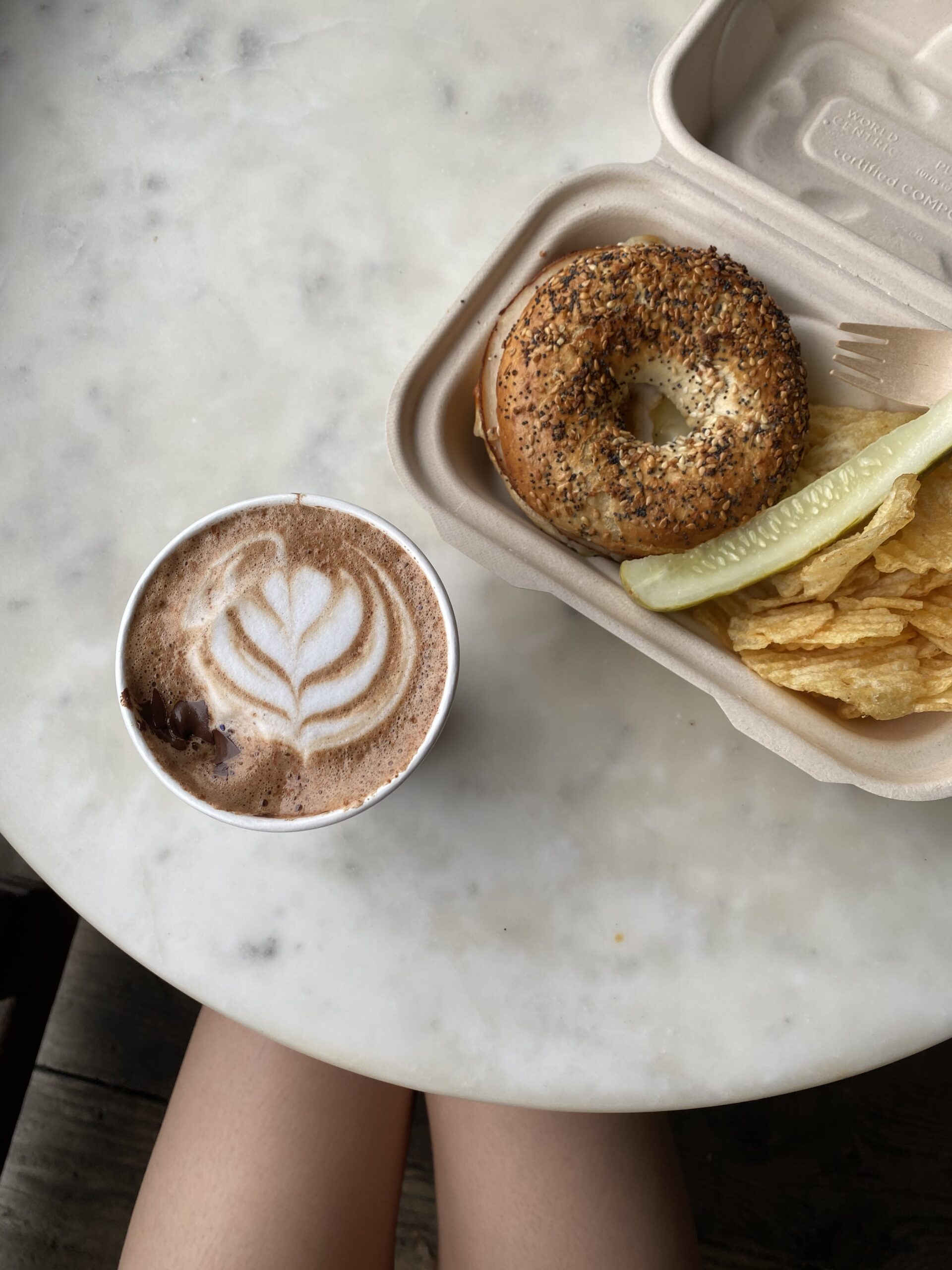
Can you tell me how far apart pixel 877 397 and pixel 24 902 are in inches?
67.0

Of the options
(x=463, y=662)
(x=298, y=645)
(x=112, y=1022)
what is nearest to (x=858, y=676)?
(x=463, y=662)

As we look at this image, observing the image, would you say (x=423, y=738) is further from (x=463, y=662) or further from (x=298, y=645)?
(x=463, y=662)

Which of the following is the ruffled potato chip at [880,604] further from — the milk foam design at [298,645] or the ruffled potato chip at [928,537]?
the milk foam design at [298,645]

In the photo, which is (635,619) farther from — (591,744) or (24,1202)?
(24,1202)

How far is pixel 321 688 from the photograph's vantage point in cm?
124

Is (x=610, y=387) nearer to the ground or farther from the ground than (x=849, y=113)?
nearer to the ground

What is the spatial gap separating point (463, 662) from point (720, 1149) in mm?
1458

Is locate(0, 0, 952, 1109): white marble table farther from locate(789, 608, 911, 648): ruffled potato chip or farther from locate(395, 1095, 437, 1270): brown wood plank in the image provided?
locate(395, 1095, 437, 1270): brown wood plank

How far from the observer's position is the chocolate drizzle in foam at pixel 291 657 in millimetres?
1238

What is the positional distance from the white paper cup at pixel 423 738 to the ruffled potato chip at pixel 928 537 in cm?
65

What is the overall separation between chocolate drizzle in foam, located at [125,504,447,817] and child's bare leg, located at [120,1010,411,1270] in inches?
28.3

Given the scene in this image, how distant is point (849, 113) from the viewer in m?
1.67

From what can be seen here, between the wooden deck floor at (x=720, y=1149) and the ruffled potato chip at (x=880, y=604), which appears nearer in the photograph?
the ruffled potato chip at (x=880, y=604)

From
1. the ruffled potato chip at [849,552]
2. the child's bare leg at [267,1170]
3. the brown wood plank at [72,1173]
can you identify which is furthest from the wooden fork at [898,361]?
the brown wood plank at [72,1173]
